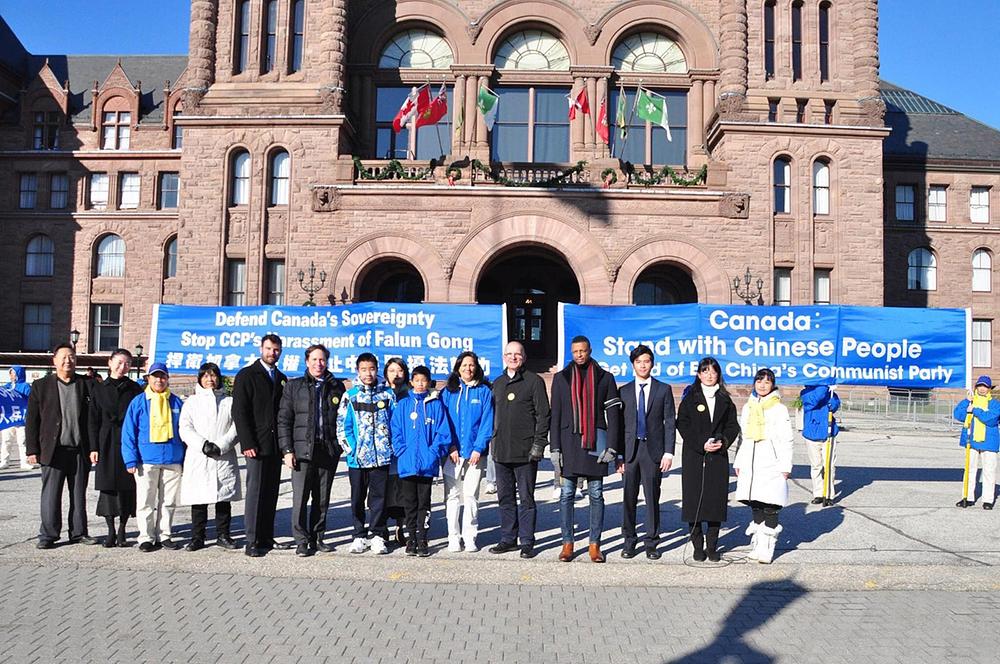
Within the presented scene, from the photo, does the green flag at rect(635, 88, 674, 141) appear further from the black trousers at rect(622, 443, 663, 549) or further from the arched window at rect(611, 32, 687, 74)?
the black trousers at rect(622, 443, 663, 549)

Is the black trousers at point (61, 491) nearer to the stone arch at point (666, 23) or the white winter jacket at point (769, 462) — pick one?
the white winter jacket at point (769, 462)

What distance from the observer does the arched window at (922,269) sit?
37250mm

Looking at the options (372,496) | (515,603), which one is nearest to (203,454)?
(372,496)

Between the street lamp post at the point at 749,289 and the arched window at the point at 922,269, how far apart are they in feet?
52.3

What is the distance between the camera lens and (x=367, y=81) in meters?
30.2

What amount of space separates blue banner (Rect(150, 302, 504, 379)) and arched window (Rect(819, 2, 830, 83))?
77.2 feet

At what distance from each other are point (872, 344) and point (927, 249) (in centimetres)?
3153

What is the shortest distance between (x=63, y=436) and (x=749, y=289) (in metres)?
22.9

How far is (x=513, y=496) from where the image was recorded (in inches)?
317

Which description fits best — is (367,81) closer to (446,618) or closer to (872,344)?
(872,344)

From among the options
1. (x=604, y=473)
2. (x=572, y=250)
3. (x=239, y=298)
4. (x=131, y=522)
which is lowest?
(x=131, y=522)

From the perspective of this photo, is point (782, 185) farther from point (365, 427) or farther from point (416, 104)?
point (365, 427)

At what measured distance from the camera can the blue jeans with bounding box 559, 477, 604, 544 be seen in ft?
25.2

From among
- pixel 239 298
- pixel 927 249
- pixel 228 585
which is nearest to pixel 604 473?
pixel 228 585
